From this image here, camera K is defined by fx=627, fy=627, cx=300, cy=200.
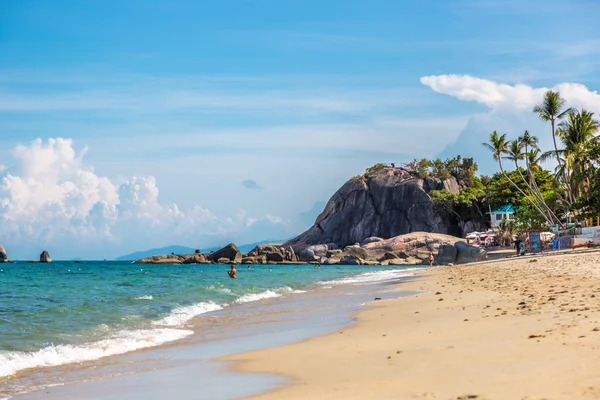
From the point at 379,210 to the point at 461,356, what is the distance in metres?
103

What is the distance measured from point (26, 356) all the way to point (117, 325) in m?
5.82

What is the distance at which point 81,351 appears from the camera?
14.2 meters

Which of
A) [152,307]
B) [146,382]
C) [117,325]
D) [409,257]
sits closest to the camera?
[146,382]

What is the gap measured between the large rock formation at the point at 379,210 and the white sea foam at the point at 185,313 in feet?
276

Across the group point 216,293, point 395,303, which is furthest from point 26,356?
point 216,293

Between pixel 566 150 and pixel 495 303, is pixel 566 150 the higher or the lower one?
the higher one

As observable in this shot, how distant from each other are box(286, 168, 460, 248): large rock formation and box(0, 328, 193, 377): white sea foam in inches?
3667

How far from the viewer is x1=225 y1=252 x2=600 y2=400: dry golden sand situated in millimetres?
7344

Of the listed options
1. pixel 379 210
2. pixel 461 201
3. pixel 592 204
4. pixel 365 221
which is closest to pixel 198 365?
pixel 592 204

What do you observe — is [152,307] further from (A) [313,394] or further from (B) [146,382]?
(A) [313,394]

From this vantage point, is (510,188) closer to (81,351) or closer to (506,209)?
(506,209)

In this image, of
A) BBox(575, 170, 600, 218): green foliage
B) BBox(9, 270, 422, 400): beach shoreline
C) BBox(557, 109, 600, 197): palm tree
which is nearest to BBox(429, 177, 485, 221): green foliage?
BBox(557, 109, 600, 197): palm tree

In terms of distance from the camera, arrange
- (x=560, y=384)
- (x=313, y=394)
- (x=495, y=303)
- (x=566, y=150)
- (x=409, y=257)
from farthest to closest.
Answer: (x=409, y=257) < (x=566, y=150) < (x=495, y=303) < (x=313, y=394) < (x=560, y=384)

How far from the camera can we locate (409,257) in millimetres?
91562
